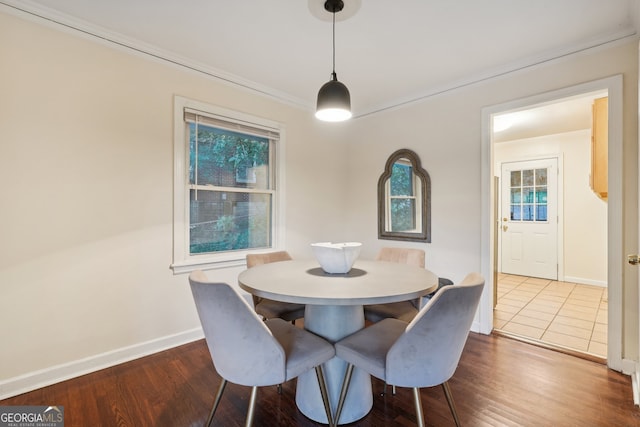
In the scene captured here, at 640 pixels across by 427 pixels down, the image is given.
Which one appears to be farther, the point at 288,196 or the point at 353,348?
the point at 288,196

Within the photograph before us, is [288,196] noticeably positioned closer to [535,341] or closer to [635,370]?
[535,341]

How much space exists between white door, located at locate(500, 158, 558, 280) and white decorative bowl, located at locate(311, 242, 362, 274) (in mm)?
4723

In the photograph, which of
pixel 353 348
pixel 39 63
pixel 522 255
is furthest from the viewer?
pixel 522 255

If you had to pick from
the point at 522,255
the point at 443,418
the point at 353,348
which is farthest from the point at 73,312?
the point at 522,255

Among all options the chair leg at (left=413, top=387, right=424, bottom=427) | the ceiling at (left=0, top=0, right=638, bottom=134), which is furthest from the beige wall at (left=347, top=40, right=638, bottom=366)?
the chair leg at (left=413, top=387, right=424, bottom=427)

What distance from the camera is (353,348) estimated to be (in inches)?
57.3

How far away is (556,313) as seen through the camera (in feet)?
11.1

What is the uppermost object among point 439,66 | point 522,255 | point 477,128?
point 439,66

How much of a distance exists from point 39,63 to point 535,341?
4.23 m

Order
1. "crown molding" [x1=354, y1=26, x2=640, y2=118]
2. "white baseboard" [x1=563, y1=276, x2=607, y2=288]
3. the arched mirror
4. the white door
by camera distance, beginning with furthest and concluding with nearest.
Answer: the white door → "white baseboard" [x1=563, y1=276, x2=607, y2=288] → the arched mirror → "crown molding" [x1=354, y1=26, x2=640, y2=118]

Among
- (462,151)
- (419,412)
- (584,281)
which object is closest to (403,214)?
(462,151)

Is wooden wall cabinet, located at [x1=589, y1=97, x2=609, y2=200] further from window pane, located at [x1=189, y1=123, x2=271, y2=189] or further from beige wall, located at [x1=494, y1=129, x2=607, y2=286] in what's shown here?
window pane, located at [x1=189, y1=123, x2=271, y2=189]

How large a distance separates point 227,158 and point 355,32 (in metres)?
1.54

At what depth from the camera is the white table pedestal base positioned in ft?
5.38
